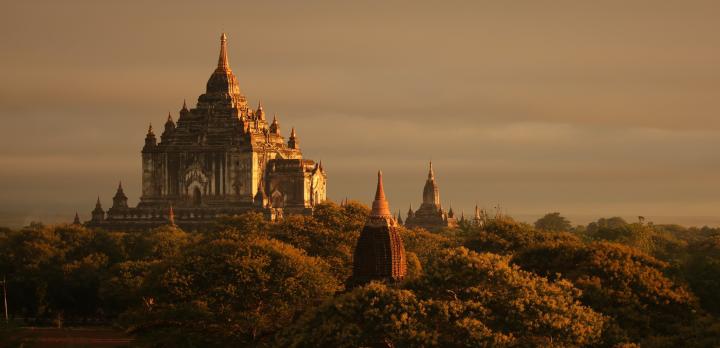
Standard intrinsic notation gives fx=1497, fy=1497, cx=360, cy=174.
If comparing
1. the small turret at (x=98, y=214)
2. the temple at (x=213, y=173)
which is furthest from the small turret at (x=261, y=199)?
the small turret at (x=98, y=214)

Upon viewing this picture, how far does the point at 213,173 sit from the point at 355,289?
405ft

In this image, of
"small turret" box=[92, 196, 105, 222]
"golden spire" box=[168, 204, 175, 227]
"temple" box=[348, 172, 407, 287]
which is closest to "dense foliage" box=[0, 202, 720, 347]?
"temple" box=[348, 172, 407, 287]

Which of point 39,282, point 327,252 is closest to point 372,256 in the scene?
point 327,252

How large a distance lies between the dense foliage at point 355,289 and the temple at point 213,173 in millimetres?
47684

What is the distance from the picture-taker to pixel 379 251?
71.1 meters

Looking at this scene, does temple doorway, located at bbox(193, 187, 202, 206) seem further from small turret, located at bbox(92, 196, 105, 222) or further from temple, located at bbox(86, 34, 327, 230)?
small turret, located at bbox(92, 196, 105, 222)

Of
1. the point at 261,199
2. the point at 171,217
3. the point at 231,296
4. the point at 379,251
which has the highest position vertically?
the point at 261,199

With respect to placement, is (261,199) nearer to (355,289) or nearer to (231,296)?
(231,296)

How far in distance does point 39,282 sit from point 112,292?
9.64 meters

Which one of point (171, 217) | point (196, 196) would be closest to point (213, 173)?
point (196, 196)

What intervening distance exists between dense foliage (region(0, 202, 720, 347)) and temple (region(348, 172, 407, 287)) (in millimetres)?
1441

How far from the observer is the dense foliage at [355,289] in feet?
216

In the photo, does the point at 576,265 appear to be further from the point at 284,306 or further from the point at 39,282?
the point at 39,282

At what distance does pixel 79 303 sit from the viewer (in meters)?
125
